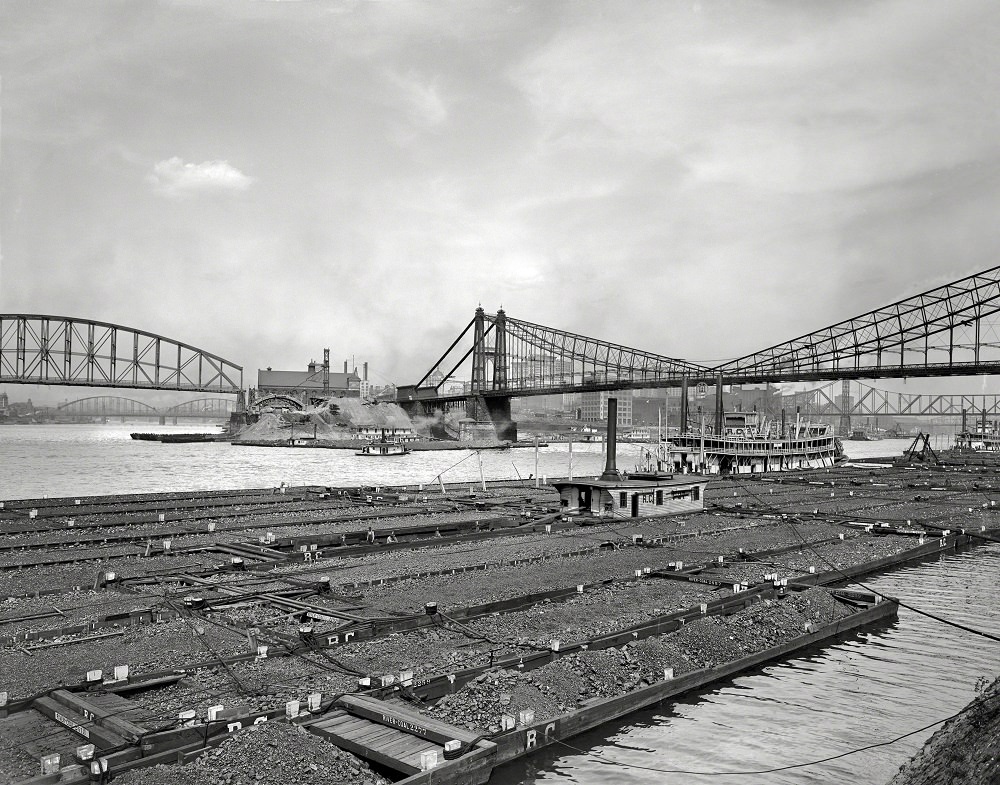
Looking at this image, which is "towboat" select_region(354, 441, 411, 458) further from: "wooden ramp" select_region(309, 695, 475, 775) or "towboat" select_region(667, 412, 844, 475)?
"wooden ramp" select_region(309, 695, 475, 775)

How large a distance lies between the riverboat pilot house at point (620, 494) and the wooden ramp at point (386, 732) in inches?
928

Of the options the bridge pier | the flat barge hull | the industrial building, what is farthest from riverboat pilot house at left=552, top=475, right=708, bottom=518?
the industrial building

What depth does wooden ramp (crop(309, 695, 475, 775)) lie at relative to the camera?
9.84m

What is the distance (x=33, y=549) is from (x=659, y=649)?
21.8 meters

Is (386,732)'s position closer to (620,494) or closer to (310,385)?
(620,494)

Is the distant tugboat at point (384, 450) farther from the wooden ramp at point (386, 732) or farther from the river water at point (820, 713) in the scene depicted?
the wooden ramp at point (386, 732)

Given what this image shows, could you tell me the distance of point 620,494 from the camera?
3419 centimetres

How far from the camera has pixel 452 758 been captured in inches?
390

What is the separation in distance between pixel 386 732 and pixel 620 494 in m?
24.6

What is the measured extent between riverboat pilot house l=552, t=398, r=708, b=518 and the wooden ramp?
23.6m

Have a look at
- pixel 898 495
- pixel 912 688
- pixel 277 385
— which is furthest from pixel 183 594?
pixel 277 385

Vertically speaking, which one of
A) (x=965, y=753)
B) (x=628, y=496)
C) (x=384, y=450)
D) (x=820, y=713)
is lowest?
(x=820, y=713)

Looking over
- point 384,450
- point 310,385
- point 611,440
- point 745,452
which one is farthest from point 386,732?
point 310,385

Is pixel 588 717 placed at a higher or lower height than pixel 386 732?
lower
